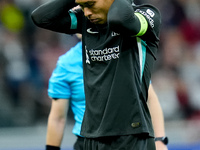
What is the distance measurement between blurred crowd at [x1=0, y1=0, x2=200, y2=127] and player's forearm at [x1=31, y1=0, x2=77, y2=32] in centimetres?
479

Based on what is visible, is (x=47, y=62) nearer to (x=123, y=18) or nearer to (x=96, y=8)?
(x=96, y=8)

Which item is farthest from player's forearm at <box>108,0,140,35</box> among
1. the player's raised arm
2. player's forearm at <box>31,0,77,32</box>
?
player's forearm at <box>31,0,77,32</box>

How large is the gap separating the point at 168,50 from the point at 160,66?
0.36m

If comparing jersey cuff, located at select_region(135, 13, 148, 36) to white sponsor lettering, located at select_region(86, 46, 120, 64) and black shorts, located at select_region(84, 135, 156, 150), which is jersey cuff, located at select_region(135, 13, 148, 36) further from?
black shorts, located at select_region(84, 135, 156, 150)

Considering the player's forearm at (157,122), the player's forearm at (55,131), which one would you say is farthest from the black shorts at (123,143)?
the player's forearm at (55,131)

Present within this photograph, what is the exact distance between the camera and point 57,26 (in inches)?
114

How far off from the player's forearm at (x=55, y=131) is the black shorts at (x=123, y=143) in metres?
1.14

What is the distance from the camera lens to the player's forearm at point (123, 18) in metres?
2.43

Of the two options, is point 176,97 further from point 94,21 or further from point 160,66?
point 94,21

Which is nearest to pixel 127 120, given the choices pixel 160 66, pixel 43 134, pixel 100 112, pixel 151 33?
pixel 100 112

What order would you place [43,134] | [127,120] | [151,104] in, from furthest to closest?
[43,134]
[151,104]
[127,120]

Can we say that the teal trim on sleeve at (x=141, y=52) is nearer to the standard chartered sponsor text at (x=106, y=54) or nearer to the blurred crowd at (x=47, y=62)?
the standard chartered sponsor text at (x=106, y=54)

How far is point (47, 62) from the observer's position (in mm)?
8117

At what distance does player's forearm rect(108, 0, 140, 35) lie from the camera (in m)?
2.43
